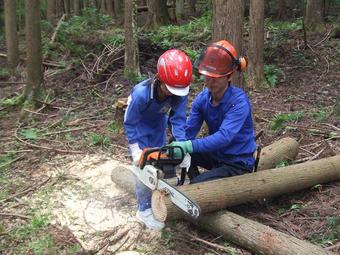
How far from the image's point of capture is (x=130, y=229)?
4492mm

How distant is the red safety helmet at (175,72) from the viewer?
3961 millimetres

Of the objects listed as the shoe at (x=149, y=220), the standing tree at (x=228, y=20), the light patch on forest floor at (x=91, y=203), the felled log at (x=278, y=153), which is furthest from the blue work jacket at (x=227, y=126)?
the standing tree at (x=228, y=20)

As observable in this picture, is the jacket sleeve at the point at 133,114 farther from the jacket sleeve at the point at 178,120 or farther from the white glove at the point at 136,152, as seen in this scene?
the jacket sleeve at the point at 178,120

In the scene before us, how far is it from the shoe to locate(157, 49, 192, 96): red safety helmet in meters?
1.32

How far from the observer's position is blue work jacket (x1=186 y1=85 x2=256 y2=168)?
13.6 feet

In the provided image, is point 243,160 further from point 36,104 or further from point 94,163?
point 36,104

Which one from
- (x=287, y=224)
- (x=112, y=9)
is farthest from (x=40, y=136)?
(x=112, y=9)

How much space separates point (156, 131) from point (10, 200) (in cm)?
206

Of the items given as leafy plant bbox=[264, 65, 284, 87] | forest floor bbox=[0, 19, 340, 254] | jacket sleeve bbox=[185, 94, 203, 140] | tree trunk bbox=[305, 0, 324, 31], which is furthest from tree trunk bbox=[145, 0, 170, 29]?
jacket sleeve bbox=[185, 94, 203, 140]

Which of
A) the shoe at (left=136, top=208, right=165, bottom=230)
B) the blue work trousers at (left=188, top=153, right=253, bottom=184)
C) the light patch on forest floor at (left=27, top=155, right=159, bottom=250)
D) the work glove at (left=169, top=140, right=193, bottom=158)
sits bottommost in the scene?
the light patch on forest floor at (left=27, top=155, right=159, bottom=250)

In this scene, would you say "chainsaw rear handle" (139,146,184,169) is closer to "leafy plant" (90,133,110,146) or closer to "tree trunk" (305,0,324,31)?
"leafy plant" (90,133,110,146)

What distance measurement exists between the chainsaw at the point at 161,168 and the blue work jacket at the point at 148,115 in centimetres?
39

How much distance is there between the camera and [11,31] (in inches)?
512

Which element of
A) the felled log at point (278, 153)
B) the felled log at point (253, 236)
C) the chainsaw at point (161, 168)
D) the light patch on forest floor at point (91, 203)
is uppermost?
the chainsaw at point (161, 168)
